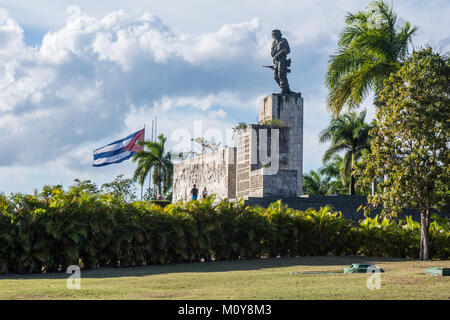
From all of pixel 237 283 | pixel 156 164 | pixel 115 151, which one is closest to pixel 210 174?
pixel 115 151

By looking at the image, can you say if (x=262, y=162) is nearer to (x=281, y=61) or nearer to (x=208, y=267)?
(x=281, y=61)

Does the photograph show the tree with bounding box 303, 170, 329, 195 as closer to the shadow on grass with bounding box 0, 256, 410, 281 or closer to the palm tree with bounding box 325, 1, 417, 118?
the palm tree with bounding box 325, 1, 417, 118

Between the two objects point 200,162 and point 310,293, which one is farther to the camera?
point 200,162

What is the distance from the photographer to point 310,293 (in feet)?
19.2

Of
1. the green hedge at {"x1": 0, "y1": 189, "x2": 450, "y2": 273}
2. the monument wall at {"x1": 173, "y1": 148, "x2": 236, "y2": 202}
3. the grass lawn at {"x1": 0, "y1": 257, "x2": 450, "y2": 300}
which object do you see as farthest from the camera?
the monument wall at {"x1": 173, "y1": 148, "x2": 236, "y2": 202}

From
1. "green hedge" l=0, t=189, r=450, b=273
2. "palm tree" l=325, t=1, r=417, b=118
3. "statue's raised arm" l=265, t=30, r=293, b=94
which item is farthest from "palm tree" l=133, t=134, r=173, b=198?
"green hedge" l=0, t=189, r=450, b=273

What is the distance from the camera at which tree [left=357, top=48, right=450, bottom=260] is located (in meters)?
10.8

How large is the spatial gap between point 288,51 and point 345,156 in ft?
37.7

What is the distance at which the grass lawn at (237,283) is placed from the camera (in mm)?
5832

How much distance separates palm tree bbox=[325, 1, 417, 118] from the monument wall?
681 cm

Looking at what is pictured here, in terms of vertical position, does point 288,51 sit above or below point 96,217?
above

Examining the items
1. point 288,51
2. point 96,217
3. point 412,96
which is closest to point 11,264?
point 96,217
